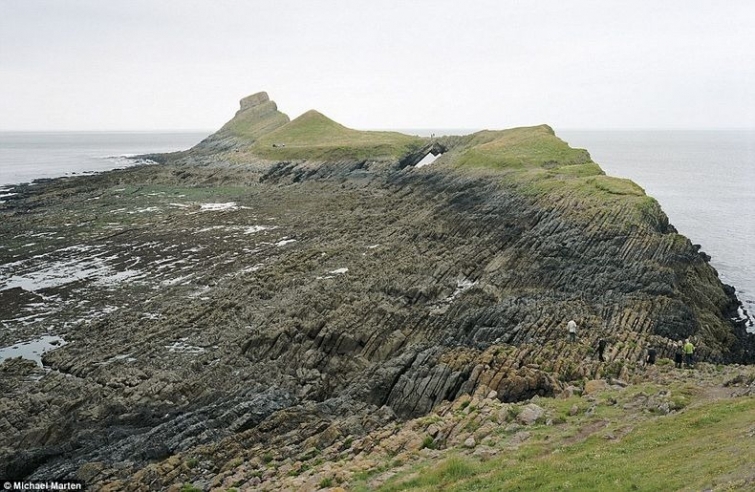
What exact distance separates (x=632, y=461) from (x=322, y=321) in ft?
71.3

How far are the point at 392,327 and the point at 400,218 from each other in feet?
105

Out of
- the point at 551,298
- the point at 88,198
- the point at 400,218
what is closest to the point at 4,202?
the point at 88,198

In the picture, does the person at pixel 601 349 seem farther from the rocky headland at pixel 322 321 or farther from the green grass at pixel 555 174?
the green grass at pixel 555 174

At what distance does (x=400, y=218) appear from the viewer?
65.4 metres

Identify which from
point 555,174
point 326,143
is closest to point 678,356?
point 555,174

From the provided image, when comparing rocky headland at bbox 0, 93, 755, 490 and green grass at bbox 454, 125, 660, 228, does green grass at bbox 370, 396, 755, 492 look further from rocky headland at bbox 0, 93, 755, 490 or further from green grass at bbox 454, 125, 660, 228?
green grass at bbox 454, 125, 660, 228

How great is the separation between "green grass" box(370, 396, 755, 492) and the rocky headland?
6.92 feet

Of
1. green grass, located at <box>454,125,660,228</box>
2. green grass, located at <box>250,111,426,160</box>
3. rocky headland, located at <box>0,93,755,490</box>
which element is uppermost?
green grass, located at <box>250,111,426,160</box>

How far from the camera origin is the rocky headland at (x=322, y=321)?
75.4ft

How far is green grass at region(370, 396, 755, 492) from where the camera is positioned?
13586 millimetres

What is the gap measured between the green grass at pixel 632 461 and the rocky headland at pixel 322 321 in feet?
6.92

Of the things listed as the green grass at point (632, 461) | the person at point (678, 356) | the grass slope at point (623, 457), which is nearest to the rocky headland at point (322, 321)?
the person at point (678, 356)

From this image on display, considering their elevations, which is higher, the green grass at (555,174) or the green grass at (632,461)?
the green grass at (555,174)


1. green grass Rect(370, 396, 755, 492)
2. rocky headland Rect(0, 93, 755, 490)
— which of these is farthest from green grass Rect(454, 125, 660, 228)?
green grass Rect(370, 396, 755, 492)
